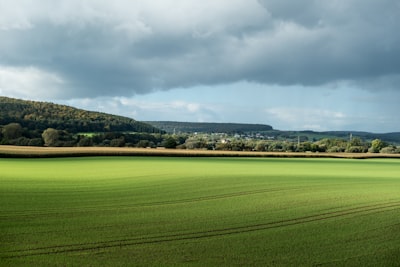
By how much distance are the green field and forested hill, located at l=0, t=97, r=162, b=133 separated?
8959 cm

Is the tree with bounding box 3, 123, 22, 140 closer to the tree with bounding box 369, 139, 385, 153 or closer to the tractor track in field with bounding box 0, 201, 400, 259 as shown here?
the tree with bounding box 369, 139, 385, 153

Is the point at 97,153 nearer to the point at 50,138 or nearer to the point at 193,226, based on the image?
the point at 50,138

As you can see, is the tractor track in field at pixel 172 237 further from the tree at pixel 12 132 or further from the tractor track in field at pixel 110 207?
the tree at pixel 12 132

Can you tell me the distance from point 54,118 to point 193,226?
117m

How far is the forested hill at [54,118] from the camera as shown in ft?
364

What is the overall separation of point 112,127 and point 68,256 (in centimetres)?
11705

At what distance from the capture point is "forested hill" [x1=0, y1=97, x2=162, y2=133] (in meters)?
111

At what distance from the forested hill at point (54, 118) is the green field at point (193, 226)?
294ft

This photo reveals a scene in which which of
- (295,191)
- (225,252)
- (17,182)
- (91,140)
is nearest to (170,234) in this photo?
(225,252)

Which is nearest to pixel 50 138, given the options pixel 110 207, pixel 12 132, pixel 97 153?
pixel 12 132

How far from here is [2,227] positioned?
1369 centimetres

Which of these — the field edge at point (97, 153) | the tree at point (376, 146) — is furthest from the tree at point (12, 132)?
the tree at point (376, 146)

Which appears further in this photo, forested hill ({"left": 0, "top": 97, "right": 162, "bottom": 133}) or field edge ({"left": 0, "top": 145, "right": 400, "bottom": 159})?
forested hill ({"left": 0, "top": 97, "right": 162, "bottom": 133})

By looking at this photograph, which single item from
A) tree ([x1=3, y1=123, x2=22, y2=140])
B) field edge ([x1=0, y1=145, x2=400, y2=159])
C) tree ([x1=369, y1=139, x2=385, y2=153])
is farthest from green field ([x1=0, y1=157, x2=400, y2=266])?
tree ([x1=369, y1=139, x2=385, y2=153])
